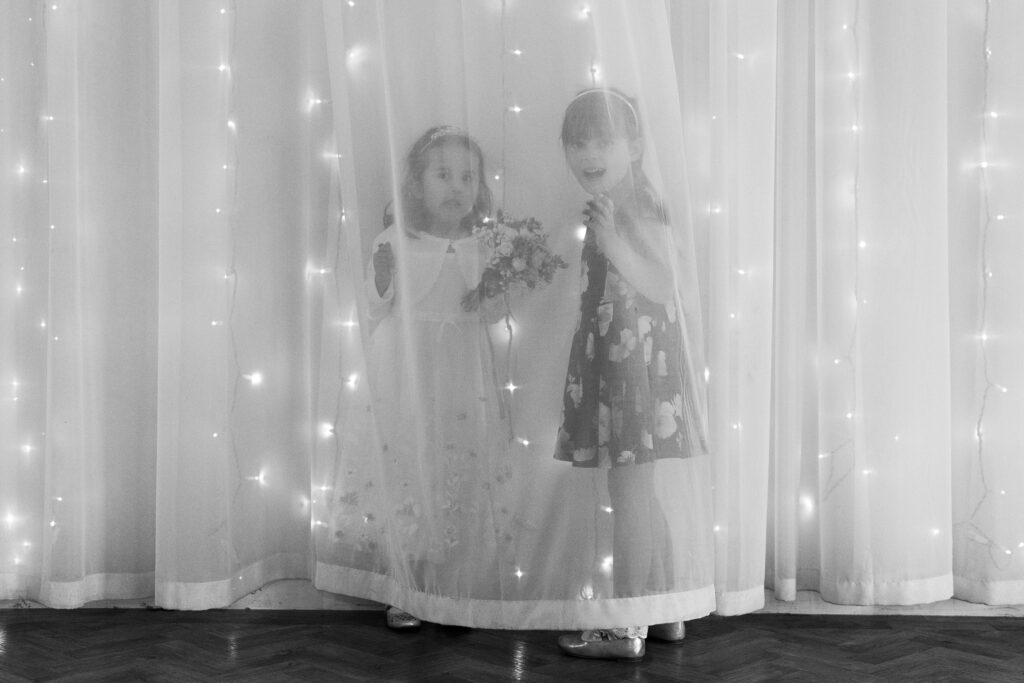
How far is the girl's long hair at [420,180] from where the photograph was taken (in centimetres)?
187

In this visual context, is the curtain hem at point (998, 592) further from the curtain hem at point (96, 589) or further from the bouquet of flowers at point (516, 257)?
the curtain hem at point (96, 589)

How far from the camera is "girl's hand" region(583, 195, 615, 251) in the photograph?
5.87 feet

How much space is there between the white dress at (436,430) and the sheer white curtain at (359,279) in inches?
4.9

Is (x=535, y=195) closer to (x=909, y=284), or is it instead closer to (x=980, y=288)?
(x=909, y=284)

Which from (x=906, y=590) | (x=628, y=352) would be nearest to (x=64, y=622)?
(x=628, y=352)

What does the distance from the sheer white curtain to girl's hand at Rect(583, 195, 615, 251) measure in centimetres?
23

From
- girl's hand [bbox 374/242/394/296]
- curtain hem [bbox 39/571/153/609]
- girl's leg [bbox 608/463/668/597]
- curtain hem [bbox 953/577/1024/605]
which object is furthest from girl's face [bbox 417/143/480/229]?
curtain hem [bbox 953/577/1024/605]

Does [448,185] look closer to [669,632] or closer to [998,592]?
[669,632]

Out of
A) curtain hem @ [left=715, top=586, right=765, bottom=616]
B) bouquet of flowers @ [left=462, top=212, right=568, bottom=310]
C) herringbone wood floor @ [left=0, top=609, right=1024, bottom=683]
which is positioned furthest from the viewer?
curtain hem @ [left=715, top=586, right=765, bottom=616]

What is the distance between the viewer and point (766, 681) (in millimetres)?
1696

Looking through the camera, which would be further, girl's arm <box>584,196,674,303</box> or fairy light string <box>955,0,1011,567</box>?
fairy light string <box>955,0,1011,567</box>

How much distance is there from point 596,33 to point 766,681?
128 cm

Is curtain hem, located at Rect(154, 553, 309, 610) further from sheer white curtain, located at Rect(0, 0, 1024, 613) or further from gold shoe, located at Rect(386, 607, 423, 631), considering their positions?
gold shoe, located at Rect(386, 607, 423, 631)

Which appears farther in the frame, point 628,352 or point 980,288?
point 980,288
